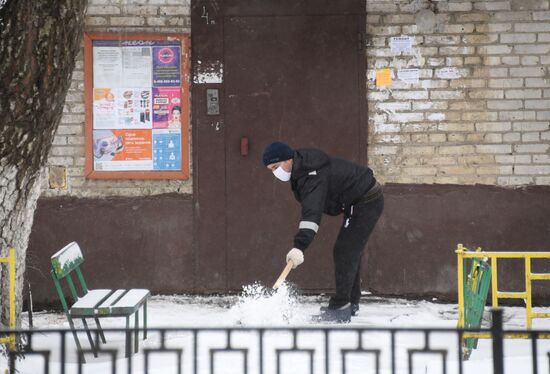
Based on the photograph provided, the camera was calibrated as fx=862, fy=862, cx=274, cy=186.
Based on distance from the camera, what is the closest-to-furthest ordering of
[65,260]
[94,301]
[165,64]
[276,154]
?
[94,301] → [65,260] → [276,154] → [165,64]

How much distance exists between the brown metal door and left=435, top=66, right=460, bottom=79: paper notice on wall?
2.13 feet

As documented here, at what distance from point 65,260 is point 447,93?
3455 millimetres

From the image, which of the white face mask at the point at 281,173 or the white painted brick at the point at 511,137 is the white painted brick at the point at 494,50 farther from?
the white face mask at the point at 281,173

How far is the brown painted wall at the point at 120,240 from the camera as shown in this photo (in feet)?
23.2

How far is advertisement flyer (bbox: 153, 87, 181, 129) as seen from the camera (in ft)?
23.3

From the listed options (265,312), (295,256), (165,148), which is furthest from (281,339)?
(165,148)

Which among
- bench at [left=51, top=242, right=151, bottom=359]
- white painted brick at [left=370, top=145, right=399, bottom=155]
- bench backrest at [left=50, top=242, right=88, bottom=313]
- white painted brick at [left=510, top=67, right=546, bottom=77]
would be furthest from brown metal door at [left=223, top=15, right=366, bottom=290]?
bench backrest at [left=50, top=242, right=88, bottom=313]

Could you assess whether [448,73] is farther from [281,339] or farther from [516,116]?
[281,339]

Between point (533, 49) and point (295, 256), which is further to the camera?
point (533, 49)

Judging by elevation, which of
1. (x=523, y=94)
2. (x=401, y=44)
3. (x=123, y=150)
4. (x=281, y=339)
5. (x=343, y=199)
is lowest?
(x=281, y=339)

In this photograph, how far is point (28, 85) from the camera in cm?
455

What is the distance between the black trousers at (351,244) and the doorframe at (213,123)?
38.5 inches

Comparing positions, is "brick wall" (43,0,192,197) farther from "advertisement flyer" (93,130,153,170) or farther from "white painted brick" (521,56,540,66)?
"white painted brick" (521,56,540,66)

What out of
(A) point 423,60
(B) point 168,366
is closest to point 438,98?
(A) point 423,60
